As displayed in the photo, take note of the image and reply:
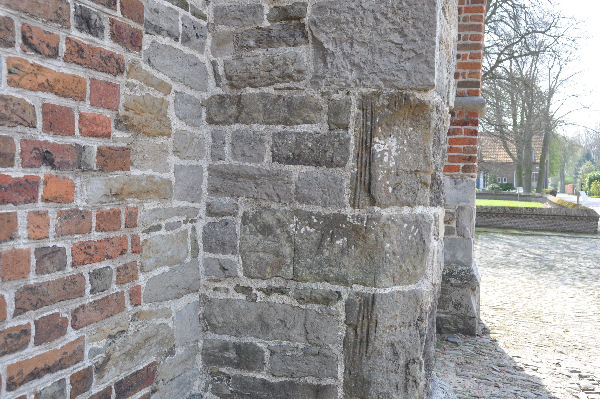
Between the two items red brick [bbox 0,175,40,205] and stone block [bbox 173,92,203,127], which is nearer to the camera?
red brick [bbox 0,175,40,205]

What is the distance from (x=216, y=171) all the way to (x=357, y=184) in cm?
74

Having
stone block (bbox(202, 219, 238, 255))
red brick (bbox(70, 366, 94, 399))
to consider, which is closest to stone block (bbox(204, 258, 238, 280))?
stone block (bbox(202, 219, 238, 255))

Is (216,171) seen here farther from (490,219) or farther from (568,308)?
(490,219)

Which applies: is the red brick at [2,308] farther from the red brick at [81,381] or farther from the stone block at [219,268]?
the stone block at [219,268]

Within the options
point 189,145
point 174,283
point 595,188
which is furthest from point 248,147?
point 595,188

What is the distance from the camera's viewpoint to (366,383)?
6.84 ft

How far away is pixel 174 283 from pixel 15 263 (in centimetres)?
83

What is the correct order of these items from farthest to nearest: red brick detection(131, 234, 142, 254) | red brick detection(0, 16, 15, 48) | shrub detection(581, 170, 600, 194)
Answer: shrub detection(581, 170, 600, 194), red brick detection(131, 234, 142, 254), red brick detection(0, 16, 15, 48)

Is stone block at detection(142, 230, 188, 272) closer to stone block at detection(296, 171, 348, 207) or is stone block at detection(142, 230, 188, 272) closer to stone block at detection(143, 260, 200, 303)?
stone block at detection(143, 260, 200, 303)

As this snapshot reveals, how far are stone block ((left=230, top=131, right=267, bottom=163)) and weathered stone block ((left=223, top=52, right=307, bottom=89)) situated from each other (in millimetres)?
250

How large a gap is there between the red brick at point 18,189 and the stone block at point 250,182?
37.5 inches

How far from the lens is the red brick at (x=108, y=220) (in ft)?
5.51

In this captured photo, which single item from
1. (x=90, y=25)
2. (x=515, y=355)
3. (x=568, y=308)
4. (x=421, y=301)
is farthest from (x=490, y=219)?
(x=90, y=25)

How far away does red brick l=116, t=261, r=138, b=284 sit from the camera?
70.7 inches
